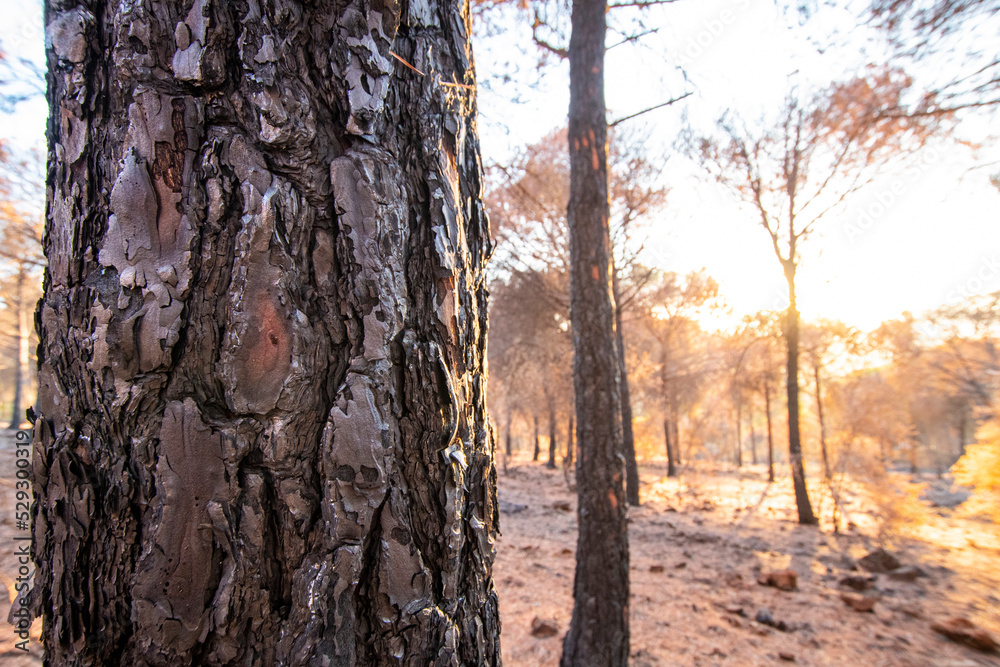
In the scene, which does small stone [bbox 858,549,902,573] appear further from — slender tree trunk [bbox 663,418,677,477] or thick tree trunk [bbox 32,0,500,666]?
slender tree trunk [bbox 663,418,677,477]

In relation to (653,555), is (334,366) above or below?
above

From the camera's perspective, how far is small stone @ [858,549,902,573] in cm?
599

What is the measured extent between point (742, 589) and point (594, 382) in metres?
4.02

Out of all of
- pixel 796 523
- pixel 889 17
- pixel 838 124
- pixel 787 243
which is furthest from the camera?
pixel 796 523

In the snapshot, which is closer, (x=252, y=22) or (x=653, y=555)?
(x=252, y=22)

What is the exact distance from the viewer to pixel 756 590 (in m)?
5.25

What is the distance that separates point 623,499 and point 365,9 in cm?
324

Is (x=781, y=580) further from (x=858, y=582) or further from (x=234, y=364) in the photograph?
(x=234, y=364)

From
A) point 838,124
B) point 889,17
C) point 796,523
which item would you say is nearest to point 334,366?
point 889,17

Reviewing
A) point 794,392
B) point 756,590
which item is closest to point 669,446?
point 794,392

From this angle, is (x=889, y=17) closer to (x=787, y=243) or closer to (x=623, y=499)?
(x=623, y=499)

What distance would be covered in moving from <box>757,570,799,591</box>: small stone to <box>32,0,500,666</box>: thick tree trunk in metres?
6.26

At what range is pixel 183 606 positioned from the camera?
0.66 meters

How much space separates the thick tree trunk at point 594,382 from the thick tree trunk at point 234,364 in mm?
2572
